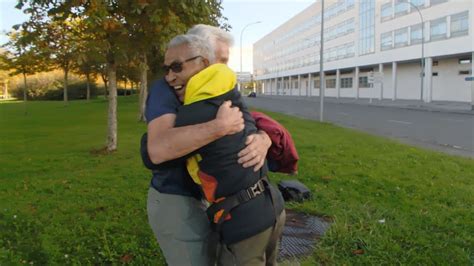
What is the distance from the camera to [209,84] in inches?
66.6

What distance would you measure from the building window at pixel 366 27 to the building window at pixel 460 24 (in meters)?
14.9

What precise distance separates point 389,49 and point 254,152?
170 ft

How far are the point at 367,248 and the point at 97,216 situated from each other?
2.74 m

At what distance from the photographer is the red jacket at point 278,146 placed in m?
2.02

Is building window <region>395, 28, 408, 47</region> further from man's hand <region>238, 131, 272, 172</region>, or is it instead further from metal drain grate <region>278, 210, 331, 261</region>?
man's hand <region>238, 131, 272, 172</region>

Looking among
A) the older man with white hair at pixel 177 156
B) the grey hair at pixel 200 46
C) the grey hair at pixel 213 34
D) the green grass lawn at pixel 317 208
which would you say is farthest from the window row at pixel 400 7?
the older man with white hair at pixel 177 156

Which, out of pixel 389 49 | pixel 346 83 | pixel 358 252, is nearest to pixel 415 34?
pixel 389 49

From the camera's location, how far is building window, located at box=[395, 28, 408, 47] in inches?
1826

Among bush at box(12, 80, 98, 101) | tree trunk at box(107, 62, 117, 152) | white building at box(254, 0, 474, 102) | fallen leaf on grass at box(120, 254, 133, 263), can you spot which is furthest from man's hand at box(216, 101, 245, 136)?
bush at box(12, 80, 98, 101)

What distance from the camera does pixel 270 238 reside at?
74.5 inches

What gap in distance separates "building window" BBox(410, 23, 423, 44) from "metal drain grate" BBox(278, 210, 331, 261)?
4402 centimetres

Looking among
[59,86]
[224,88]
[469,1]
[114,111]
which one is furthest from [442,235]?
[59,86]

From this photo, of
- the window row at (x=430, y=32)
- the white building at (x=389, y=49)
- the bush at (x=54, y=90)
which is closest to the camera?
the window row at (x=430, y=32)

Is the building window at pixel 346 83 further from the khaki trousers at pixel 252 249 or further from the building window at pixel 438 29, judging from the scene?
the khaki trousers at pixel 252 249
